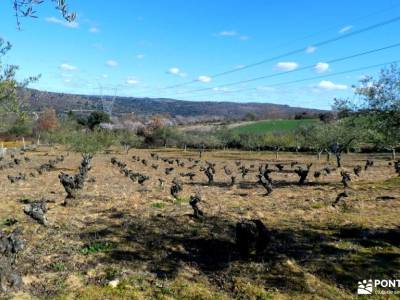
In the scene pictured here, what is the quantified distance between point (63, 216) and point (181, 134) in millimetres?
104710

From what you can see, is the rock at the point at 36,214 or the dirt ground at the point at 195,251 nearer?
the dirt ground at the point at 195,251

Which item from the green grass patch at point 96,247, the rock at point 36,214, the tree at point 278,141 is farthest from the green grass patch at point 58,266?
the tree at point 278,141

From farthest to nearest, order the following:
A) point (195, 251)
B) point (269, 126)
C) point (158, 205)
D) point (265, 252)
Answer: point (269, 126) < point (158, 205) < point (195, 251) < point (265, 252)

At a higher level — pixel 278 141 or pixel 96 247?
pixel 278 141

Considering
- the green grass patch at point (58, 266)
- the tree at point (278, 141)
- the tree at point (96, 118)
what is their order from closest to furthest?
1. the green grass patch at point (58, 266)
2. the tree at point (278, 141)
3. the tree at point (96, 118)

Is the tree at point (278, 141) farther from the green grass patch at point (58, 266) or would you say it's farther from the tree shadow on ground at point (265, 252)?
the green grass patch at point (58, 266)

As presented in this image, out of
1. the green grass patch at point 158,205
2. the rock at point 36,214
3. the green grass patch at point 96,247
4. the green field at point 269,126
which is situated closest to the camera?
the green grass patch at point 96,247

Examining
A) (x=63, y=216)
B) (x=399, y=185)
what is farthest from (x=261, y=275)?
(x=399, y=185)

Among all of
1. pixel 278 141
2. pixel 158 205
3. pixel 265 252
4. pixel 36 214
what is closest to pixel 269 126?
pixel 278 141

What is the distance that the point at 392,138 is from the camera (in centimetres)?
2239

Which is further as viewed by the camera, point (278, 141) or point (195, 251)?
point (278, 141)

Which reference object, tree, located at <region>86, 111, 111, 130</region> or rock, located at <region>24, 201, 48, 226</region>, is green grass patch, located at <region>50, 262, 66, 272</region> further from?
tree, located at <region>86, 111, 111, 130</region>

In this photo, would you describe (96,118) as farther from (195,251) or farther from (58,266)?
(58,266)

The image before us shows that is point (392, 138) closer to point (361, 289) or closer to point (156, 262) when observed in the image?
point (361, 289)
